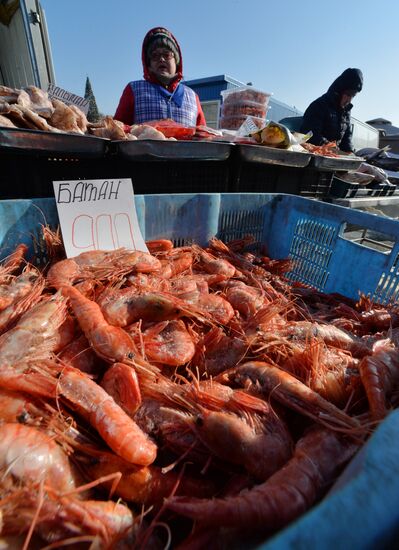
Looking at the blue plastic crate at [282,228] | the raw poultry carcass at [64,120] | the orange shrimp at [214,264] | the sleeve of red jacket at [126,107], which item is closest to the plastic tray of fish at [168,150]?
the blue plastic crate at [282,228]

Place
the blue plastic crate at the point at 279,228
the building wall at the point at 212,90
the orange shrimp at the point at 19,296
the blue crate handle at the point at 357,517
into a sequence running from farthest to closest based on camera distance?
the building wall at the point at 212,90
the blue plastic crate at the point at 279,228
the orange shrimp at the point at 19,296
the blue crate handle at the point at 357,517

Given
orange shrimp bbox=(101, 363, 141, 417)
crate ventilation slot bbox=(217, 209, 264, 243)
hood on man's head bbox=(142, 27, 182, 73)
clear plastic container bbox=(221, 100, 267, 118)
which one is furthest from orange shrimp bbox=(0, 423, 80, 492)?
clear plastic container bbox=(221, 100, 267, 118)

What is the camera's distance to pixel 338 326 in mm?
1950

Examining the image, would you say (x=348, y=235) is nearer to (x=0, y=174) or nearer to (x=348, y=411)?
(x=348, y=411)

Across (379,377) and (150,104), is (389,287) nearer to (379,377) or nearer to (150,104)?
(379,377)

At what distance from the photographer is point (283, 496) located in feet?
2.61

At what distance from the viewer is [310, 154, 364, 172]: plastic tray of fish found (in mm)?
3260

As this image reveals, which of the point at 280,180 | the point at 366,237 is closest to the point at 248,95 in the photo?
the point at 280,180

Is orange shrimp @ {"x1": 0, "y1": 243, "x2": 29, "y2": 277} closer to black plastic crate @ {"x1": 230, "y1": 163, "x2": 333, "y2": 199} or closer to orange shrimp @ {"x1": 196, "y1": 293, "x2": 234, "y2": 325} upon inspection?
orange shrimp @ {"x1": 196, "y1": 293, "x2": 234, "y2": 325}

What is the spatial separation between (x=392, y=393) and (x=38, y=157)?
2.61m

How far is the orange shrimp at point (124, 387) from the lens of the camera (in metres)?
1.28

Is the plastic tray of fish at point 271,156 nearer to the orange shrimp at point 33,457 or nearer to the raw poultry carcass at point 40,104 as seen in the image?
the raw poultry carcass at point 40,104

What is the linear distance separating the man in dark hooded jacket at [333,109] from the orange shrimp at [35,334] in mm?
5935

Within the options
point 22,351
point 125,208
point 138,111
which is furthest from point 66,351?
point 138,111
